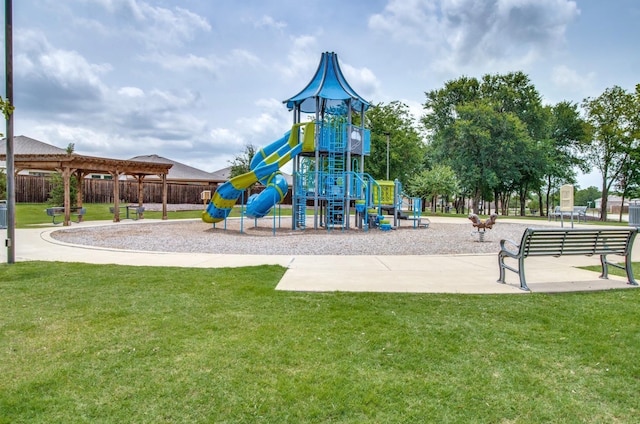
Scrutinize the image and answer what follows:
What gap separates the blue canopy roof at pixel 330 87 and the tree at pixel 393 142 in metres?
19.9

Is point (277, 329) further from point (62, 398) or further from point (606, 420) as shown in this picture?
point (606, 420)

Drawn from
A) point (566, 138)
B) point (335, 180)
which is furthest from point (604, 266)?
point (566, 138)

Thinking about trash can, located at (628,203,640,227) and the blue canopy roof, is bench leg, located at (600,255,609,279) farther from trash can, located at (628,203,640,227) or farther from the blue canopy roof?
trash can, located at (628,203,640,227)

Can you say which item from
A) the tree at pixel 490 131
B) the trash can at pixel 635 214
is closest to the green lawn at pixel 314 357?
the trash can at pixel 635 214

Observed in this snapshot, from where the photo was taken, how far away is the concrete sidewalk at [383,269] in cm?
635

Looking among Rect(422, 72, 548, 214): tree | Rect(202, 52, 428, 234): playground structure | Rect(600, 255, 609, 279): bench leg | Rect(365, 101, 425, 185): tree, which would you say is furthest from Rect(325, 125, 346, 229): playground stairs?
Rect(422, 72, 548, 214): tree

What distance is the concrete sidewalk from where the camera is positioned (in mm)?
6348

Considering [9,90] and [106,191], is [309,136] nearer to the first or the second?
[9,90]

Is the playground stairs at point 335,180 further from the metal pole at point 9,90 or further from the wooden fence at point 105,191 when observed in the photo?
the wooden fence at point 105,191

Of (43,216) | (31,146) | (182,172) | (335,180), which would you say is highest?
(31,146)

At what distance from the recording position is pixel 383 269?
7.86 m

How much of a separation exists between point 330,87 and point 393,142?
2240cm

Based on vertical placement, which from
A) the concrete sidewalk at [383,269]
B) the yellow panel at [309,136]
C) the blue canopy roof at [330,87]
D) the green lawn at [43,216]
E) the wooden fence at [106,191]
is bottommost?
the concrete sidewalk at [383,269]

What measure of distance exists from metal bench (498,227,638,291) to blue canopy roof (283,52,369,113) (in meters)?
12.2
